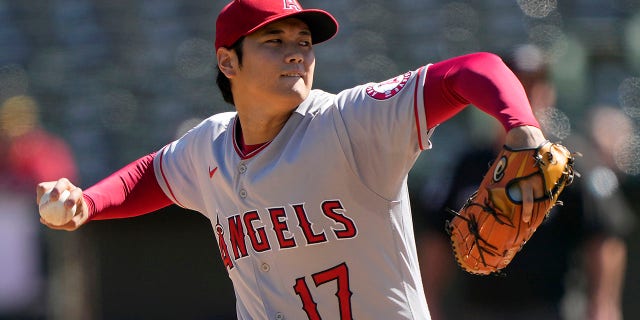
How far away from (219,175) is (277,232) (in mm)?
307

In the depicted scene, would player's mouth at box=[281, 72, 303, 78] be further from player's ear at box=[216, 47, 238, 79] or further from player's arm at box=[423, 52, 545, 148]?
player's arm at box=[423, 52, 545, 148]

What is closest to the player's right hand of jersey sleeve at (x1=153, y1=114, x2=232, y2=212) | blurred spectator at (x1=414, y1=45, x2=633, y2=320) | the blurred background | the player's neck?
jersey sleeve at (x1=153, y1=114, x2=232, y2=212)

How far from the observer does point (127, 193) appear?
300 cm

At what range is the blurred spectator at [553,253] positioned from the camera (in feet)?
14.2

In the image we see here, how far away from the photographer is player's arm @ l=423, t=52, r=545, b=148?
201 cm

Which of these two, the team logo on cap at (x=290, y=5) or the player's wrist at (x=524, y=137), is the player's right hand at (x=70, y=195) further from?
the player's wrist at (x=524, y=137)

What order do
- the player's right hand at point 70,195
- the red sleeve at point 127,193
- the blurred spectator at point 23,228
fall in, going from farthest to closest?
the blurred spectator at point 23,228
the red sleeve at point 127,193
the player's right hand at point 70,195

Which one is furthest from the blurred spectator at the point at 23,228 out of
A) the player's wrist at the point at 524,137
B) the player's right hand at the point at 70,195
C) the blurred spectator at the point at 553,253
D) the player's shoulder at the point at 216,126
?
the player's wrist at the point at 524,137

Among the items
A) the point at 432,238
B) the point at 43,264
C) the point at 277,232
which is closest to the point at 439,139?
the point at 432,238

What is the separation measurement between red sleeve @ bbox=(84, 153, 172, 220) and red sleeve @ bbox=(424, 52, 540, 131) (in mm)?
1067

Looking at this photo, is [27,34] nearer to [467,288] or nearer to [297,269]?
[467,288]

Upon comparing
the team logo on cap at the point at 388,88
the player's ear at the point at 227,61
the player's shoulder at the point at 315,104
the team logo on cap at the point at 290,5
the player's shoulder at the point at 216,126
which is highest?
the team logo on cap at the point at 290,5

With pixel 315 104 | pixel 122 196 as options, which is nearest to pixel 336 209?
pixel 315 104

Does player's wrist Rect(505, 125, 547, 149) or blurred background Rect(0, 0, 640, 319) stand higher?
blurred background Rect(0, 0, 640, 319)
